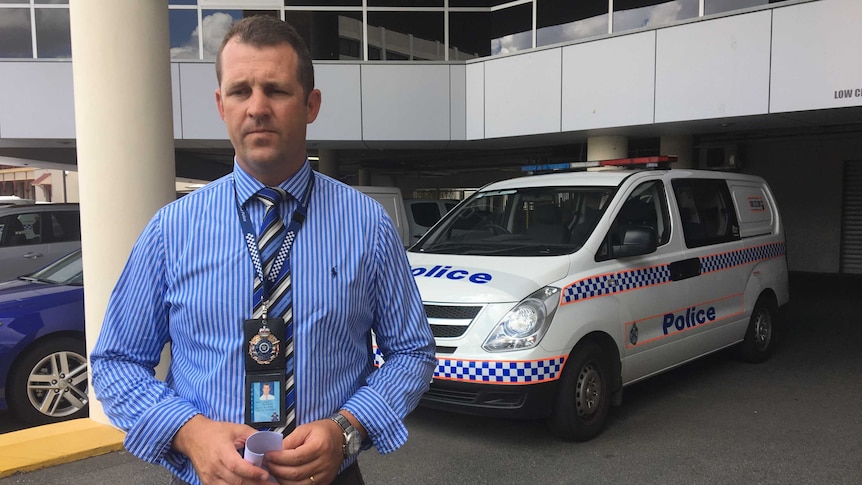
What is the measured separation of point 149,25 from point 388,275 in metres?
3.76

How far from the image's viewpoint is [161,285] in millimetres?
1546

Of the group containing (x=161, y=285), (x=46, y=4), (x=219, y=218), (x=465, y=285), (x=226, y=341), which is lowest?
Answer: (x=465, y=285)

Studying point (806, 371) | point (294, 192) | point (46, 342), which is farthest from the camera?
point (806, 371)

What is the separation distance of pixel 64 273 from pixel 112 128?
1986mm

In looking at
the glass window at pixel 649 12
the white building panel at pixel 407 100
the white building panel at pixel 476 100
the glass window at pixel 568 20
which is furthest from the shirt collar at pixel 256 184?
the white building panel at pixel 407 100

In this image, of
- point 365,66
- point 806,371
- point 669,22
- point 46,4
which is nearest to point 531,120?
point 669,22

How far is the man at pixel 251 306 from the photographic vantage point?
1456 millimetres

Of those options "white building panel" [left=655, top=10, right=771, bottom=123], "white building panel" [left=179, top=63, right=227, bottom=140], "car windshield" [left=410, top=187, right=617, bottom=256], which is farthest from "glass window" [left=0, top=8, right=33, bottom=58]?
"white building panel" [left=655, top=10, right=771, bottom=123]

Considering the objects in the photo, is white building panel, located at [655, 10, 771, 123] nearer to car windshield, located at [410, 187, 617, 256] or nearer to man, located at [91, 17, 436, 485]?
car windshield, located at [410, 187, 617, 256]

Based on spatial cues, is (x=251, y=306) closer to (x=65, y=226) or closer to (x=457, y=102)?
(x=65, y=226)

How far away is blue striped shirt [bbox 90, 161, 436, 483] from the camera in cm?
148

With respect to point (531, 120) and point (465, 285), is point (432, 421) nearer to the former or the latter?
point (465, 285)

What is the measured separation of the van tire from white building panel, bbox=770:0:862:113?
24.6ft

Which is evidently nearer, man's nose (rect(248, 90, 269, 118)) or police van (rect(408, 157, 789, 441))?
man's nose (rect(248, 90, 269, 118))
